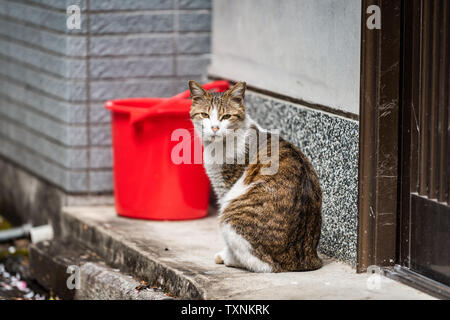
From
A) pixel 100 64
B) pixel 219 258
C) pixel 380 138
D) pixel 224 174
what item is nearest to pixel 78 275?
pixel 219 258

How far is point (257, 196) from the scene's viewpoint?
4414mm

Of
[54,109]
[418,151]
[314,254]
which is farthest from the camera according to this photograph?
[54,109]

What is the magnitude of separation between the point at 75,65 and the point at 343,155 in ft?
7.66

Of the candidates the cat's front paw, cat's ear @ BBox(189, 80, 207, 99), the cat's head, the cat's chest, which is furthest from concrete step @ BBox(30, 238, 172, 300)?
cat's ear @ BBox(189, 80, 207, 99)

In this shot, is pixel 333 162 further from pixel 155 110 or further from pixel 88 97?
pixel 88 97

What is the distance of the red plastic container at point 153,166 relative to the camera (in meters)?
5.63

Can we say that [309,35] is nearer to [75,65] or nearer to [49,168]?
[75,65]

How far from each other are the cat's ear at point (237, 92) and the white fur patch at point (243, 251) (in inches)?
28.1

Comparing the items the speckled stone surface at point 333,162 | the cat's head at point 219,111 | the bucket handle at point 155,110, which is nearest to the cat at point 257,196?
the cat's head at point 219,111

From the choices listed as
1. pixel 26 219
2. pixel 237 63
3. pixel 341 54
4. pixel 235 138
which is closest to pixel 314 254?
pixel 235 138

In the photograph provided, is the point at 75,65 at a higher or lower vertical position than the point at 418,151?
higher

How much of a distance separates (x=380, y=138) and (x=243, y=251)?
0.92m

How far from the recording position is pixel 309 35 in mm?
4902

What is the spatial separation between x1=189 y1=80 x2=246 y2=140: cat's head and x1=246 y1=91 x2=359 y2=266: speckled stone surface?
19.5 inches
